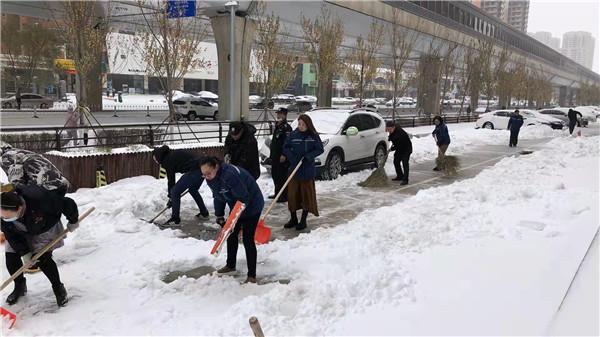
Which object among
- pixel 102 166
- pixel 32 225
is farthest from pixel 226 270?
pixel 102 166

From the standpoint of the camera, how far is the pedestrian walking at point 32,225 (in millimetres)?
4160

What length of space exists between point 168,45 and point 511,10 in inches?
6068

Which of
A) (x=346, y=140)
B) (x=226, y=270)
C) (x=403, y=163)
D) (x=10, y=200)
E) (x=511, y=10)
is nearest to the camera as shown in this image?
(x=10, y=200)

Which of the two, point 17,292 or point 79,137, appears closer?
point 17,292

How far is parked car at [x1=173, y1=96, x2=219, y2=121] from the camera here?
30.0 m

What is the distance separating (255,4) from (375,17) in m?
13.4

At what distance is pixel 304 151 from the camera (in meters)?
7.12

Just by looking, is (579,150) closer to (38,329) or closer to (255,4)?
(255,4)

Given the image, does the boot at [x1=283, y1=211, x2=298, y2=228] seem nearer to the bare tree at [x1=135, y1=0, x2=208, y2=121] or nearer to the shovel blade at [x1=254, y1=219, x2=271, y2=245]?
the shovel blade at [x1=254, y1=219, x2=271, y2=245]

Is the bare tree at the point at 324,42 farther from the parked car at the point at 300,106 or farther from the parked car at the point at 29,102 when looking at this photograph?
the parked car at the point at 29,102

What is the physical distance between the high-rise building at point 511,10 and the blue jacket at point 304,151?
135350 mm

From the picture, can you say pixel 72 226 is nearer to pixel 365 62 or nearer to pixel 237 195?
pixel 237 195

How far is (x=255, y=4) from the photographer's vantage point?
2033 centimetres

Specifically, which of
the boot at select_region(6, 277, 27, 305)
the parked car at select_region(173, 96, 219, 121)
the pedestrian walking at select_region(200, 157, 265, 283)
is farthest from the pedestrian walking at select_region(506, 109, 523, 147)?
the boot at select_region(6, 277, 27, 305)
